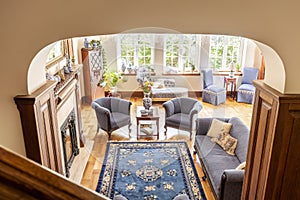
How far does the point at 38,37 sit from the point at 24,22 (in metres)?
0.13

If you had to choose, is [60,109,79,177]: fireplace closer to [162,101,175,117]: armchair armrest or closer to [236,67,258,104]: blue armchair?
[162,101,175,117]: armchair armrest

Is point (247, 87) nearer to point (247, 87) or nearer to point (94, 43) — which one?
point (247, 87)

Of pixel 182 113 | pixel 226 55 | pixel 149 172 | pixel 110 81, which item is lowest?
pixel 149 172

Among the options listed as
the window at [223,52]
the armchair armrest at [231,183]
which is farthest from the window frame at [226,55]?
the armchair armrest at [231,183]

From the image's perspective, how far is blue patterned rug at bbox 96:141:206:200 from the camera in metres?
4.28

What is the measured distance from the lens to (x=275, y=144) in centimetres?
202

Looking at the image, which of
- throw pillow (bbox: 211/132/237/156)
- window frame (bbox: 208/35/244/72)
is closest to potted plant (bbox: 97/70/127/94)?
window frame (bbox: 208/35/244/72)

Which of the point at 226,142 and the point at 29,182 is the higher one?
the point at 29,182

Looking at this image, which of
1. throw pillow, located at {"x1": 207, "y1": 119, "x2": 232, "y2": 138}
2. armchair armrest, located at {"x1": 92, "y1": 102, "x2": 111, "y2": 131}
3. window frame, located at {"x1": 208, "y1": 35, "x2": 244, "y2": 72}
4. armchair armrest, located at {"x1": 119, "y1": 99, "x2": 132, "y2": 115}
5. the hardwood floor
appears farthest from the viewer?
window frame, located at {"x1": 208, "y1": 35, "x2": 244, "y2": 72}

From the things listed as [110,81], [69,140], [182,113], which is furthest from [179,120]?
[110,81]

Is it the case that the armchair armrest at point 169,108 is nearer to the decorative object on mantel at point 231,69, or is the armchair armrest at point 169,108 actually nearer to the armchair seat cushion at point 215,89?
the armchair seat cushion at point 215,89

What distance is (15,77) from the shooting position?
1.97m

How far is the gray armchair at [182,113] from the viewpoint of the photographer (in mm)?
5910

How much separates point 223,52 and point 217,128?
476 centimetres
